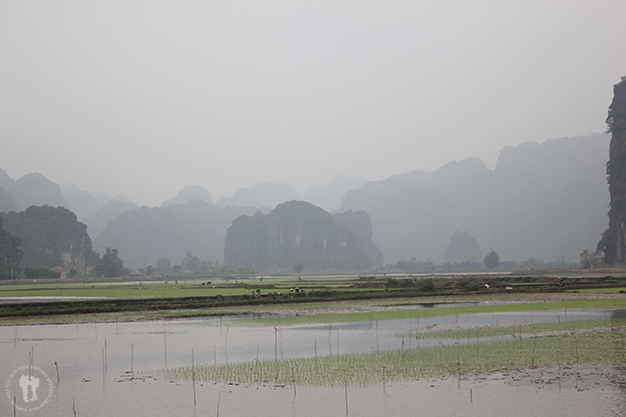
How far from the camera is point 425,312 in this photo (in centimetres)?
2686

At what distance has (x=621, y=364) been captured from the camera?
13016mm

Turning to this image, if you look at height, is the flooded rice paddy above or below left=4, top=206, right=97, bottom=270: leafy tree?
below

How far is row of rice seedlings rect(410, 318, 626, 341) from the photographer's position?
18172mm

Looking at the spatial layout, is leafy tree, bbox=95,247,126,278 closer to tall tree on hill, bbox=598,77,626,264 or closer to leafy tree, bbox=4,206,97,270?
leafy tree, bbox=4,206,97,270

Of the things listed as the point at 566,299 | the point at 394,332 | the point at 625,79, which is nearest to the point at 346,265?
the point at 625,79

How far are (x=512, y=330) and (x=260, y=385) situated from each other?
10845mm

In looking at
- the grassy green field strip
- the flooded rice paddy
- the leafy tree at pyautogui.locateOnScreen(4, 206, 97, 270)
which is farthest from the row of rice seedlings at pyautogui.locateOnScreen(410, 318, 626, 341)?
the leafy tree at pyautogui.locateOnScreen(4, 206, 97, 270)

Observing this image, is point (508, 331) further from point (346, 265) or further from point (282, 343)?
point (346, 265)

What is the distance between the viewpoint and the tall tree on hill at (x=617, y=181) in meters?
97.4

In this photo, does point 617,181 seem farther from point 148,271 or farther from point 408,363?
point 408,363

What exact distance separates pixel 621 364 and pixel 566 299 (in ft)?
67.6

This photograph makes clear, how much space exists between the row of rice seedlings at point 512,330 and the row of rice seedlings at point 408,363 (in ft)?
6.12

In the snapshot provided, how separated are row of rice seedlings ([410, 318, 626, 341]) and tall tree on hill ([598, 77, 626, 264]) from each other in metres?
84.9

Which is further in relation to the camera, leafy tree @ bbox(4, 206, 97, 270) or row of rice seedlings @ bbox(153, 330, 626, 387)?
leafy tree @ bbox(4, 206, 97, 270)
